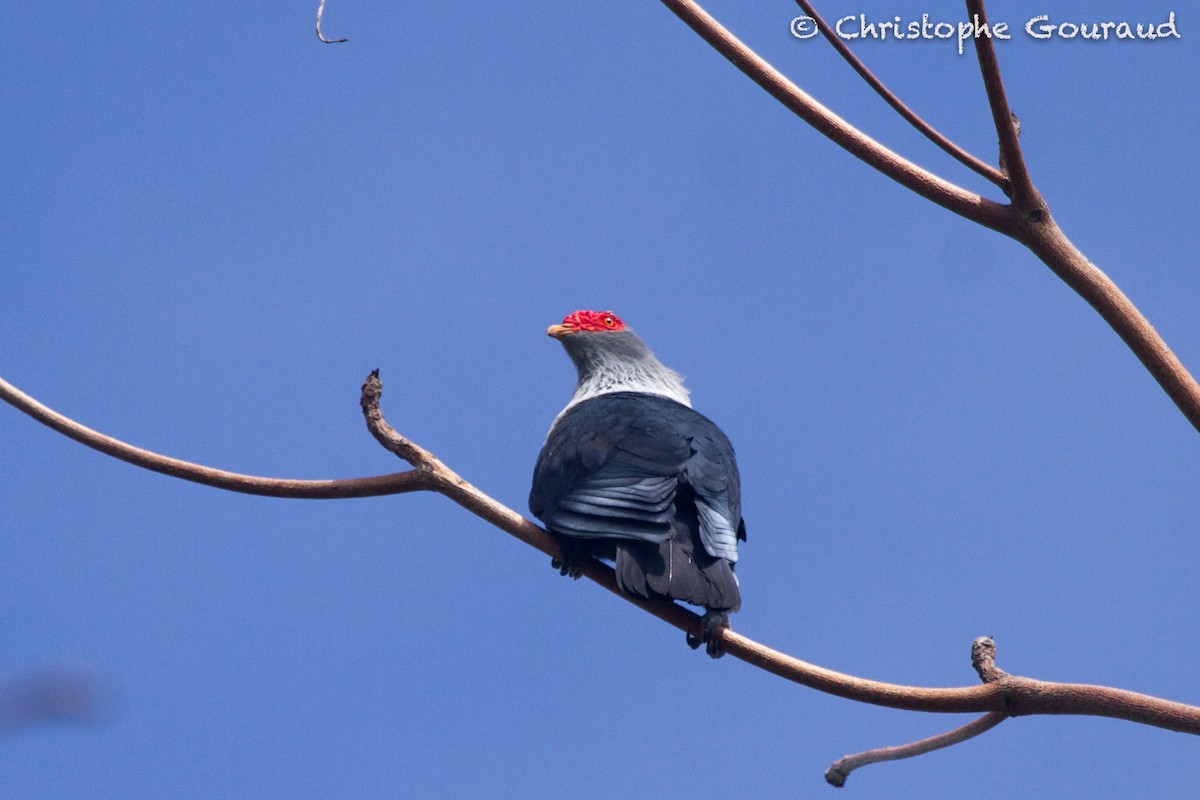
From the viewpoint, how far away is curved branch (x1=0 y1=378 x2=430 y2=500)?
155 inches

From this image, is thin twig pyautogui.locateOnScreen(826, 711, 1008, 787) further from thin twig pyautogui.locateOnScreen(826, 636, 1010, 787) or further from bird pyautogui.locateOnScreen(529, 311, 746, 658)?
bird pyautogui.locateOnScreen(529, 311, 746, 658)

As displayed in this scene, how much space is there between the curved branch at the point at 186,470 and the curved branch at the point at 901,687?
0.42 ft

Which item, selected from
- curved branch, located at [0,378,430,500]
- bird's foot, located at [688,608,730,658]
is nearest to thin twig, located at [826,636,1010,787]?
bird's foot, located at [688,608,730,658]

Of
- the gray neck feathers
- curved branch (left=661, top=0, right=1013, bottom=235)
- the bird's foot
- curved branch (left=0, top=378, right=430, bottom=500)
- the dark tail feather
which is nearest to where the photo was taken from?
curved branch (left=661, top=0, right=1013, bottom=235)

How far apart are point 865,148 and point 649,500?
179cm

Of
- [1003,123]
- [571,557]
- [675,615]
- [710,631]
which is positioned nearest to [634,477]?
[571,557]

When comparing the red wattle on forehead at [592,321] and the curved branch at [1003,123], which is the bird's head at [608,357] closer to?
the red wattle on forehead at [592,321]

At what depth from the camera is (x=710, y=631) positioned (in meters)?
4.34

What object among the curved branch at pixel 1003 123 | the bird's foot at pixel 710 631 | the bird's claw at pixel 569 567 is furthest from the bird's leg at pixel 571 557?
the curved branch at pixel 1003 123

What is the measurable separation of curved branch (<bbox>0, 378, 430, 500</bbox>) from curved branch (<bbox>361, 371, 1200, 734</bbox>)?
127 millimetres

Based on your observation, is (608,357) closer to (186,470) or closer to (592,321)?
(592,321)

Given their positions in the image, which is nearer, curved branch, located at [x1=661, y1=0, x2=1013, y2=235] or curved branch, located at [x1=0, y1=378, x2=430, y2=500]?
curved branch, located at [x1=661, y1=0, x2=1013, y2=235]

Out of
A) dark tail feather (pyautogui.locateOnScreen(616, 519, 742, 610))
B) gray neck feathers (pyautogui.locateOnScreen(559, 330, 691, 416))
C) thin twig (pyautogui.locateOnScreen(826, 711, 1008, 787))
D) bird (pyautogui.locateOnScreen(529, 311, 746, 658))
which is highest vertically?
gray neck feathers (pyautogui.locateOnScreen(559, 330, 691, 416))

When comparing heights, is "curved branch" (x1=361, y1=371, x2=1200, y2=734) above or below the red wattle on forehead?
below
